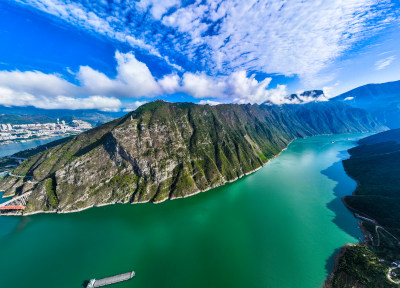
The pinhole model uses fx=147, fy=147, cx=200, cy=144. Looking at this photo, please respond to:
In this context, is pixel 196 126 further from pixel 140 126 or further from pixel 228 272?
pixel 228 272

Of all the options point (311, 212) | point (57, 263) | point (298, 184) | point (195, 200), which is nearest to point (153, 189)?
point (195, 200)

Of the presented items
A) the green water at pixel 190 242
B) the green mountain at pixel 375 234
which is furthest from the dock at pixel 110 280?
the green mountain at pixel 375 234

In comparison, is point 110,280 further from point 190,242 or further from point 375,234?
point 375,234

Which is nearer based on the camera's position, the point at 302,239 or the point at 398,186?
the point at 302,239

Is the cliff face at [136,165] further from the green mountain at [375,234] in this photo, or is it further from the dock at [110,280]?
the green mountain at [375,234]

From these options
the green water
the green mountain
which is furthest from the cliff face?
the green mountain
